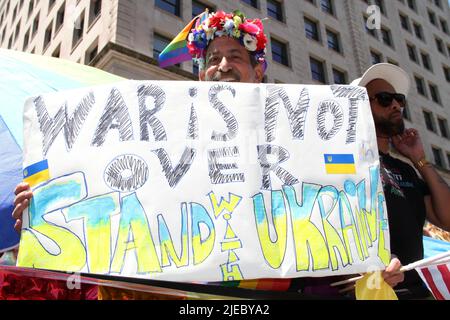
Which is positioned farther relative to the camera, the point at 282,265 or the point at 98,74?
the point at 98,74

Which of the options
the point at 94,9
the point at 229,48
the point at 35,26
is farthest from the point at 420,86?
the point at 229,48

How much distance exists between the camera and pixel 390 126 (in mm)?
2764

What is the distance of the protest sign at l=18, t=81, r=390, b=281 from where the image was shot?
5.51 ft

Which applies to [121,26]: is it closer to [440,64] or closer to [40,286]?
[40,286]

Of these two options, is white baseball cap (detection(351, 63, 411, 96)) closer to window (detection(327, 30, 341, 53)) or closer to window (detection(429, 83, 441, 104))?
window (detection(327, 30, 341, 53))

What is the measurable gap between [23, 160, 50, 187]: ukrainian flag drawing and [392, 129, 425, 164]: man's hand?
2209 millimetres

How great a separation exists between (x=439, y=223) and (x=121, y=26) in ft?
50.9

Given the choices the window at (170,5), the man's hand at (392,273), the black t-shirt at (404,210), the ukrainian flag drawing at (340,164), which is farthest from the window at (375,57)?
the man's hand at (392,273)

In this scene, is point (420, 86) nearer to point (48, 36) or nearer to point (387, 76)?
point (48, 36)

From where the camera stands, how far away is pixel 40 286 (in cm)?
168
